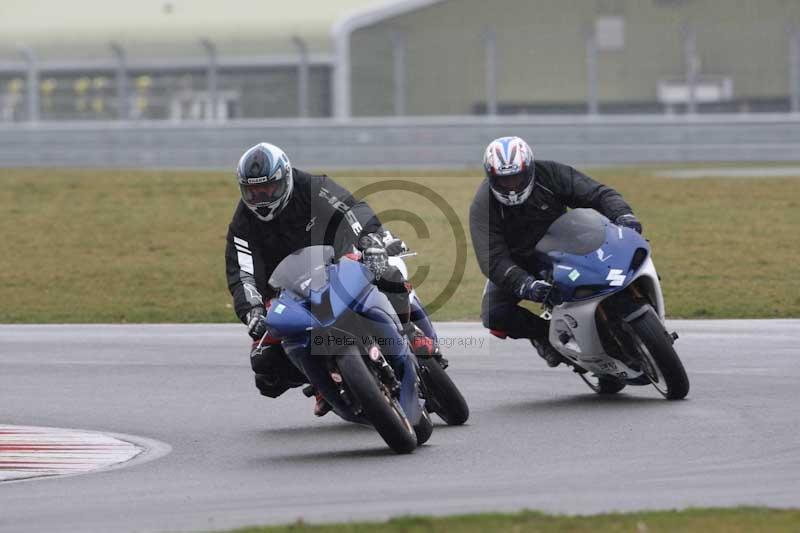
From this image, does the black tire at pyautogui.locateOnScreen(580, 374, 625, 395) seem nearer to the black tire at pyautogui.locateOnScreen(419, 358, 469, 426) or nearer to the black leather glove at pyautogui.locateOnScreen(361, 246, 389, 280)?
the black tire at pyautogui.locateOnScreen(419, 358, 469, 426)

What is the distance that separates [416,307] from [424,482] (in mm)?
1725

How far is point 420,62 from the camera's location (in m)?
32.5

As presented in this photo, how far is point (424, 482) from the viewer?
6.94 meters

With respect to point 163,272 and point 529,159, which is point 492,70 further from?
point 529,159

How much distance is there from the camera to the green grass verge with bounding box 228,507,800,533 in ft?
18.8

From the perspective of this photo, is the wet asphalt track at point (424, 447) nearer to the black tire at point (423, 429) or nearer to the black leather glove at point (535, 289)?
the black tire at point (423, 429)

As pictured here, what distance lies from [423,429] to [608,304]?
5.20 ft

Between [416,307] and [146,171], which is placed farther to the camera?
[146,171]

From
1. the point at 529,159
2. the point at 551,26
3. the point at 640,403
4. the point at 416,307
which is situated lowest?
the point at 640,403

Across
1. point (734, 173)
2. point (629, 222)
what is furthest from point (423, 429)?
point (734, 173)

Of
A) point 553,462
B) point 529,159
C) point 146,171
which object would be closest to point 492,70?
point 146,171

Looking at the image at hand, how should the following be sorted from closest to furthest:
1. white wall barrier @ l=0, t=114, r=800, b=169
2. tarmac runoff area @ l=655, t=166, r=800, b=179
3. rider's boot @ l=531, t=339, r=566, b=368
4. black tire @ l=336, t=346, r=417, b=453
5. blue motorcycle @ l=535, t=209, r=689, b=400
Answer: black tire @ l=336, t=346, r=417, b=453 → blue motorcycle @ l=535, t=209, r=689, b=400 → rider's boot @ l=531, t=339, r=566, b=368 → tarmac runoff area @ l=655, t=166, r=800, b=179 → white wall barrier @ l=0, t=114, r=800, b=169

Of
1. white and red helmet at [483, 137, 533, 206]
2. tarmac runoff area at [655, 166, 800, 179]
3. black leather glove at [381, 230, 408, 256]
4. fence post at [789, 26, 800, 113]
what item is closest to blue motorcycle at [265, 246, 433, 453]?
black leather glove at [381, 230, 408, 256]

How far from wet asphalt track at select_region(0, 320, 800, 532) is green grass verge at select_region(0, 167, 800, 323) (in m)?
2.31
